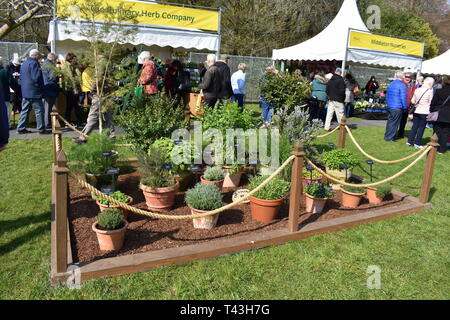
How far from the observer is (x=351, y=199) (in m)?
5.48

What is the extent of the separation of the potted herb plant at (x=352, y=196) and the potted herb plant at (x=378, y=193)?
27 centimetres

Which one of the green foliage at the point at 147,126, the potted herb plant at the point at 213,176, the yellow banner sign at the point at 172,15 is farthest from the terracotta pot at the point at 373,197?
the yellow banner sign at the point at 172,15

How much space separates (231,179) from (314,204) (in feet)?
4.67

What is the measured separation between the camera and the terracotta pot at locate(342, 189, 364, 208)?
17.8 feet

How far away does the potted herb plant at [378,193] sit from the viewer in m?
5.58

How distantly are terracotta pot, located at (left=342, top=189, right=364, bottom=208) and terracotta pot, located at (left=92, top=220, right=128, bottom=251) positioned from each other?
3325 mm

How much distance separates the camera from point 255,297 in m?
3.32

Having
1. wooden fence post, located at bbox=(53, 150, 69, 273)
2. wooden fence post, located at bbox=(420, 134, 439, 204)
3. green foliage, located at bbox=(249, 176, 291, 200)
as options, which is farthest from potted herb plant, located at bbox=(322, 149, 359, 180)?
wooden fence post, located at bbox=(53, 150, 69, 273)

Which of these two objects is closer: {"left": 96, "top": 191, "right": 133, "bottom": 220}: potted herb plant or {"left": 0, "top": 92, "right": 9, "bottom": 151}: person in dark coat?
{"left": 0, "top": 92, "right": 9, "bottom": 151}: person in dark coat

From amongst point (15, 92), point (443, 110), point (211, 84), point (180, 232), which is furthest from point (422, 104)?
point (15, 92)

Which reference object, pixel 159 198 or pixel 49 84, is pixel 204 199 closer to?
pixel 159 198

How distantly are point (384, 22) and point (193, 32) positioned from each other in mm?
25985

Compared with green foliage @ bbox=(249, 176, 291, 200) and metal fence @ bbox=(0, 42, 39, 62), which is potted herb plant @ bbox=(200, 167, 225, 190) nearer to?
green foliage @ bbox=(249, 176, 291, 200)
